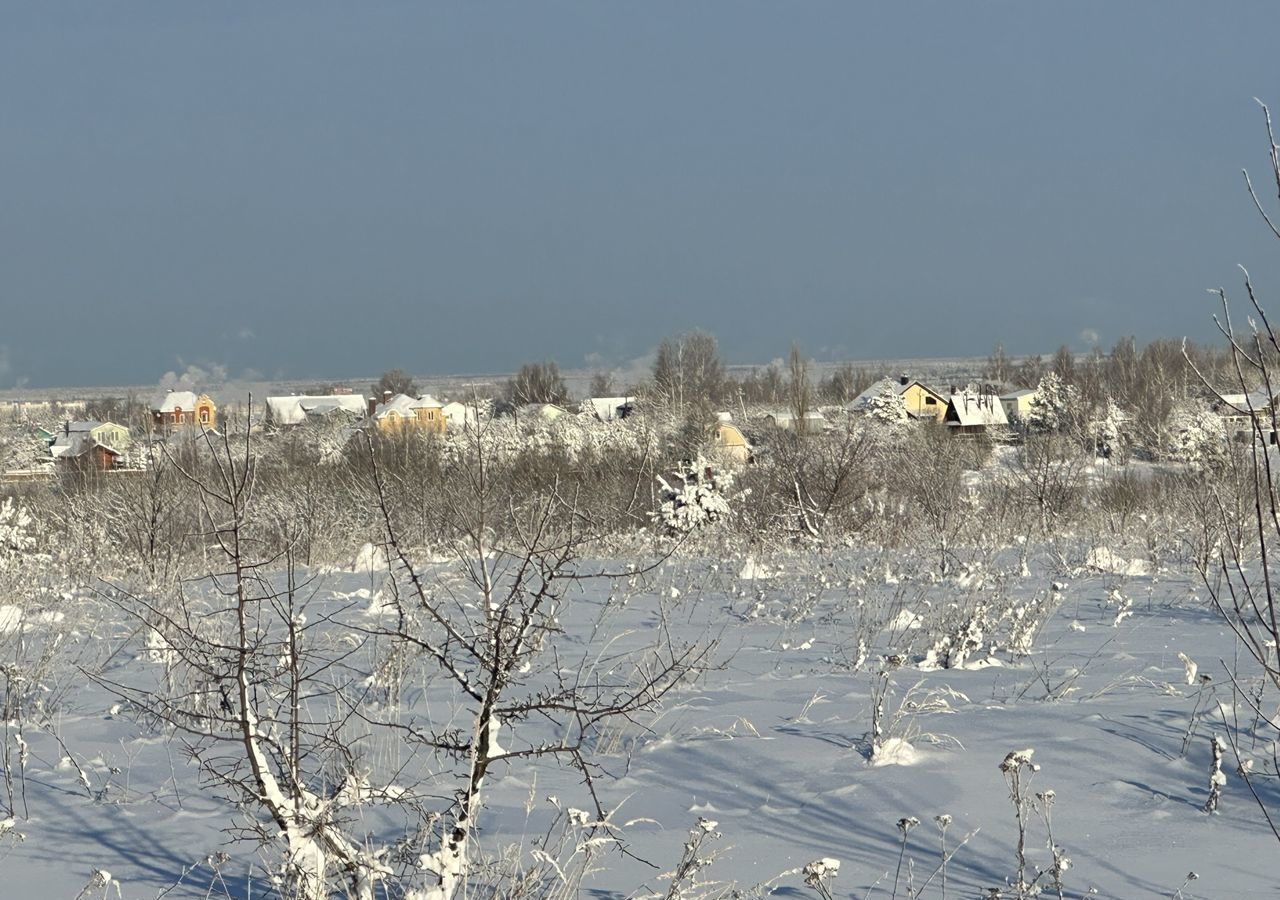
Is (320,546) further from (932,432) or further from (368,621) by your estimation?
(932,432)

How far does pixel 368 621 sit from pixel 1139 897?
184 inches

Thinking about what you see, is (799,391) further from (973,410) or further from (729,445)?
(973,410)

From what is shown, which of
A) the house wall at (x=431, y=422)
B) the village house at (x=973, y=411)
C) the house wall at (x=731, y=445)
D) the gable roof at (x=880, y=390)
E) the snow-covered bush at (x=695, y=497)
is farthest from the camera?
the village house at (x=973, y=411)

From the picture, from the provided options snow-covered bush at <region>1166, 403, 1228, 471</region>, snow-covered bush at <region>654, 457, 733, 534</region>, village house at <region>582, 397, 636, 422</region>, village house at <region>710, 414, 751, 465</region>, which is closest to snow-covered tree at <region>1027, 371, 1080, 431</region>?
snow-covered bush at <region>1166, 403, 1228, 471</region>

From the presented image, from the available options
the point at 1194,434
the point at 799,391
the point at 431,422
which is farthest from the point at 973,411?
the point at 431,422

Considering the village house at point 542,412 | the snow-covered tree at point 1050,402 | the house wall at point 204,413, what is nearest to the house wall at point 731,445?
the village house at point 542,412

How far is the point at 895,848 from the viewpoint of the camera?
3.23 metres

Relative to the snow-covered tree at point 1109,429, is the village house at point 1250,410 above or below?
above

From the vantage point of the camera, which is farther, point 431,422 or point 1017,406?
point 1017,406

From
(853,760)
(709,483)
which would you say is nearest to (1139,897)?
(853,760)

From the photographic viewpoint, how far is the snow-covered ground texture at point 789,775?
305cm

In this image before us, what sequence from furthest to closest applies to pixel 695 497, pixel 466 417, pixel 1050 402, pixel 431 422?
pixel 1050 402, pixel 431 422, pixel 695 497, pixel 466 417

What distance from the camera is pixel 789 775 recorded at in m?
3.85

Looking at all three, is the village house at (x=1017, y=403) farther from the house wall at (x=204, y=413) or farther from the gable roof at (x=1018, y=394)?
the house wall at (x=204, y=413)
